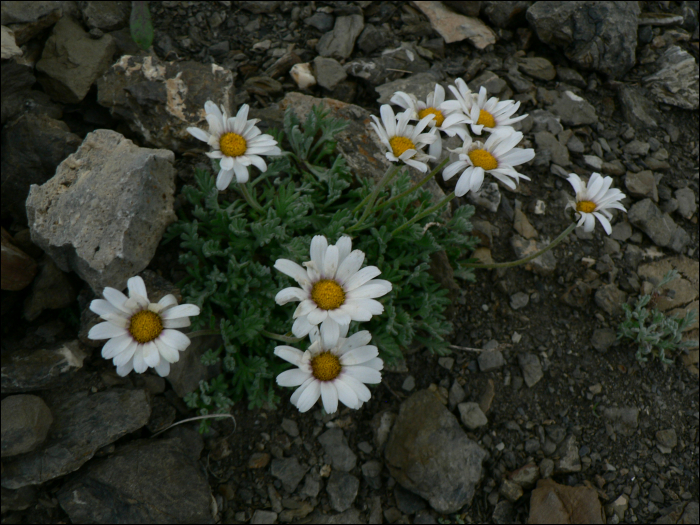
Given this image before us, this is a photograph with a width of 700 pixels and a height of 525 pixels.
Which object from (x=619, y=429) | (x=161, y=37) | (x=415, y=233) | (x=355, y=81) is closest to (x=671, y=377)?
(x=619, y=429)

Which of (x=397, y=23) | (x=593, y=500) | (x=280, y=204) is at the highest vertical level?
(x=397, y=23)

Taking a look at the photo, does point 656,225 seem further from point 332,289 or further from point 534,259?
point 332,289

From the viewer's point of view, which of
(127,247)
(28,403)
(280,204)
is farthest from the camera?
(280,204)

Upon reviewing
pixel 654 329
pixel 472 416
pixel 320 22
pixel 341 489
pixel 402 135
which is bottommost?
pixel 341 489

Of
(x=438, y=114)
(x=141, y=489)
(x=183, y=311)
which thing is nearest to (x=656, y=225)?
(x=438, y=114)

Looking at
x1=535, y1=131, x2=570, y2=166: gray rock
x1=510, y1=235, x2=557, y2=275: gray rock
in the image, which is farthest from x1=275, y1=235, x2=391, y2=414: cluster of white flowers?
x1=535, y1=131, x2=570, y2=166: gray rock

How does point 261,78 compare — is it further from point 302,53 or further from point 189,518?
point 189,518

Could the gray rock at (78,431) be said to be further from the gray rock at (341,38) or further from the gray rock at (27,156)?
the gray rock at (341,38)

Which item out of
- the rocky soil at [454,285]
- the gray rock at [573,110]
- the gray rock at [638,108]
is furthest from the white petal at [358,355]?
the gray rock at [638,108]
